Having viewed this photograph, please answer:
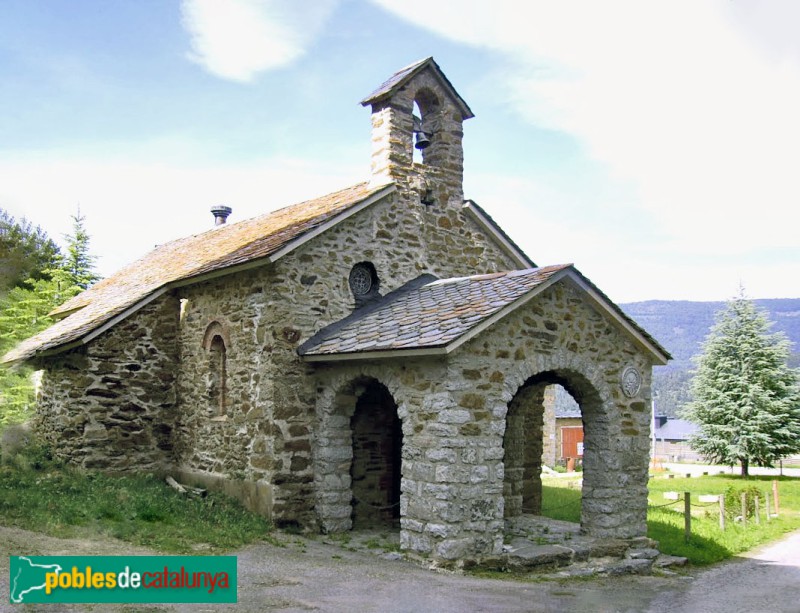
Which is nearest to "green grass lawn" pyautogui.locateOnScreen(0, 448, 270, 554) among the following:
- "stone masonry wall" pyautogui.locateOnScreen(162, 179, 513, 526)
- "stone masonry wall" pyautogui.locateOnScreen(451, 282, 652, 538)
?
"stone masonry wall" pyautogui.locateOnScreen(162, 179, 513, 526)

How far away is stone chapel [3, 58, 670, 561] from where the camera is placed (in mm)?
10398

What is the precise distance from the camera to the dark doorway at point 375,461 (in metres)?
13.2

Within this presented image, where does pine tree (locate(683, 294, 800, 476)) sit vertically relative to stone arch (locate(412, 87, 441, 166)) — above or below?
below

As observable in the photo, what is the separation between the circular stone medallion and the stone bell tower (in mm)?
4858

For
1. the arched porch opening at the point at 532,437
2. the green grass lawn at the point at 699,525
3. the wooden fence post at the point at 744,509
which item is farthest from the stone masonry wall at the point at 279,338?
the wooden fence post at the point at 744,509

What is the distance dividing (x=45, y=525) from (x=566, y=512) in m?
10.2

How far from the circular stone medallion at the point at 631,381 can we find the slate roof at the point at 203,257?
5.21 m

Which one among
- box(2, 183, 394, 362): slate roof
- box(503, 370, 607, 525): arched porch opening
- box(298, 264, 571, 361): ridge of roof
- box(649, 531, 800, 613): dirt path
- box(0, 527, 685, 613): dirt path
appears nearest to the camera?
box(0, 527, 685, 613): dirt path

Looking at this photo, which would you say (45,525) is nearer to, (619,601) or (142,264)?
(619,601)

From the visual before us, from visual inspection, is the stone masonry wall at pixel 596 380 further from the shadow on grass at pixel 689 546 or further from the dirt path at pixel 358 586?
the dirt path at pixel 358 586

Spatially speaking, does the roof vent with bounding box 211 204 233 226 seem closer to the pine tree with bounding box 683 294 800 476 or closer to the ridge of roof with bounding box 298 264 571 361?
the ridge of roof with bounding box 298 264 571 361

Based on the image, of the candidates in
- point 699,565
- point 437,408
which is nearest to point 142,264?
point 437,408

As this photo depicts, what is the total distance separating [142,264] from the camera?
70.6 feet

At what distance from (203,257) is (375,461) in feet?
19.9
